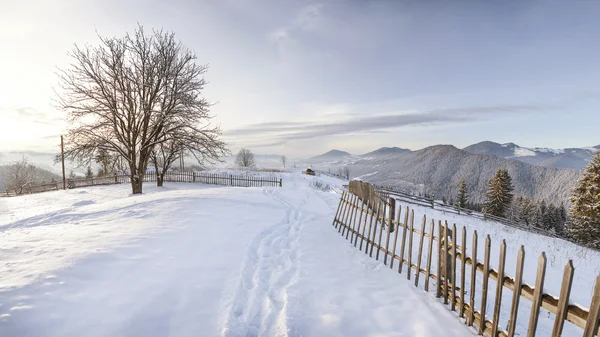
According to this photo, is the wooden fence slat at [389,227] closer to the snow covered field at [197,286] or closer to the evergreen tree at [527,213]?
the snow covered field at [197,286]

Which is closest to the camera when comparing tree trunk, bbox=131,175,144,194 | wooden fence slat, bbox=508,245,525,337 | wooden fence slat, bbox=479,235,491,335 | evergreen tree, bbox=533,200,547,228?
wooden fence slat, bbox=508,245,525,337

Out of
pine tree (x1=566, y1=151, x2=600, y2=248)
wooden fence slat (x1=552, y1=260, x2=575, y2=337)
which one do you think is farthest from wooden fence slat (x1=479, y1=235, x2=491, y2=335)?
pine tree (x1=566, y1=151, x2=600, y2=248)

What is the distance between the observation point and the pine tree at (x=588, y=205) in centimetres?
2173

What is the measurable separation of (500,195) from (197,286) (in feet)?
147

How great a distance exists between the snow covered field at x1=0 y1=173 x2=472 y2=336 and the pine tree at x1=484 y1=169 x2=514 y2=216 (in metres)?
40.7

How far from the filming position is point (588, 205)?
72.6 feet

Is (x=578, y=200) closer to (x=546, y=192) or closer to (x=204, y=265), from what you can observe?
(x=204, y=265)

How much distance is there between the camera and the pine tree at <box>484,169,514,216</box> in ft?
122

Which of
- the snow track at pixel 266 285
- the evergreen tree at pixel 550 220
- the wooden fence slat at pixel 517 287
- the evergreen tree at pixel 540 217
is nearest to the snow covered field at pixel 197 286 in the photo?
the snow track at pixel 266 285

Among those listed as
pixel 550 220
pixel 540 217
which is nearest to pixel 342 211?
pixel 540 217

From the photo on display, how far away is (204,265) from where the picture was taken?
486cm

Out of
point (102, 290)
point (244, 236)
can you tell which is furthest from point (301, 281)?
point (102, 290)

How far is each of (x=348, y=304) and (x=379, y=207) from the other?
9.03ft

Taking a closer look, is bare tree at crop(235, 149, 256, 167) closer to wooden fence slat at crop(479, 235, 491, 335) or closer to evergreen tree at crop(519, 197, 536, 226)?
evergreen tree at crop(519, 197, 536, 226)
